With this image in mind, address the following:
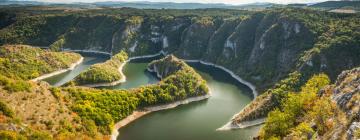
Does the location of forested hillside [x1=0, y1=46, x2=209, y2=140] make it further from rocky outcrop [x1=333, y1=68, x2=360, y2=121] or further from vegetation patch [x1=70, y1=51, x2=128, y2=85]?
rocky outcrop [x1=333, y1=68, x2=360, y2=121]

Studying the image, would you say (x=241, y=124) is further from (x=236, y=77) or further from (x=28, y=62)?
(x=28, y=62)

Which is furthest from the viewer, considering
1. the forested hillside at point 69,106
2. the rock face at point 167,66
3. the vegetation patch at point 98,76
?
the rock face at point 167,66

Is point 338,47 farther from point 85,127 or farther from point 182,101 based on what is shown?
point 85,127

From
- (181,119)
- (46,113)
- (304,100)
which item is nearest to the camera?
(304,100)

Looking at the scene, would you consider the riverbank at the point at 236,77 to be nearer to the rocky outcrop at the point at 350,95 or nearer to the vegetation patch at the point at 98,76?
the vegetation patch at the point at 98,76

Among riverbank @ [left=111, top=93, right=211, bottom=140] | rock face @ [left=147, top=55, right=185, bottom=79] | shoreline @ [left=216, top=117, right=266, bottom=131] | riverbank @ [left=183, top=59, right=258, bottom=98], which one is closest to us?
riverbank @ [left=111, top=93, right=211, bottom=140]

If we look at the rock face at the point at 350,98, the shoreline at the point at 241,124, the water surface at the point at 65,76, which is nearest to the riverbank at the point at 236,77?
the shoreline at the point at 241,124

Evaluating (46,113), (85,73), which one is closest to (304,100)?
(46,113)

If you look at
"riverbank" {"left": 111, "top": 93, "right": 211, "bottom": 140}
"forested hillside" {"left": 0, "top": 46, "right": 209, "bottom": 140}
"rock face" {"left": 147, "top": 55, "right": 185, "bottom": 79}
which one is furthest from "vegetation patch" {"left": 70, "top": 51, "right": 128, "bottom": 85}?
"riverbank" {"left": 111, "top": 93, "right": 211, "bottom": 140}
